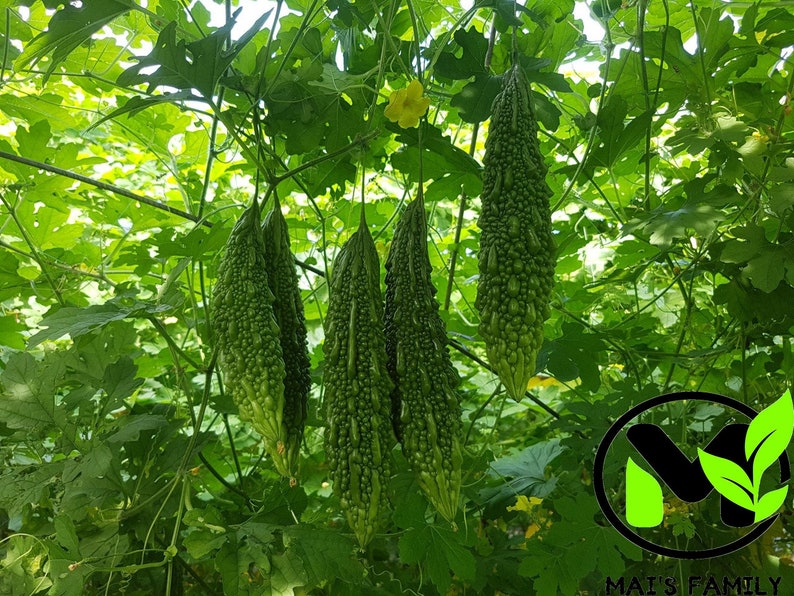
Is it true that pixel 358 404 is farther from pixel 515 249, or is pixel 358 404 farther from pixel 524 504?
pixel 524 504

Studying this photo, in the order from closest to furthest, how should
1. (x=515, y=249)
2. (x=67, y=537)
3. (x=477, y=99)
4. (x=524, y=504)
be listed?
(x=515, y=249)
(x=67, y=537)
(x=477, y=99)
(x=524, y=504)

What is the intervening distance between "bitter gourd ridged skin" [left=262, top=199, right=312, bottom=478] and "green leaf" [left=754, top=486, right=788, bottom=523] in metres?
0.98

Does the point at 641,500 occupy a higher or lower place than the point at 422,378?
lower

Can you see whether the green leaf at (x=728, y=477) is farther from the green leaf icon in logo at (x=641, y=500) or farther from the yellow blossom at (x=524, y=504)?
the yellow blossom at (x=524, y=504)

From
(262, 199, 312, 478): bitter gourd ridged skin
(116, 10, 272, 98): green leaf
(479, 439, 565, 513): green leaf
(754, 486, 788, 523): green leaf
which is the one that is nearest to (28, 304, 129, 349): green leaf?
(262, 199, 312, 478): bitter gourd ridged skin

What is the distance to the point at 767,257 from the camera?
127 centimetres

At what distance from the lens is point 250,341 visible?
41.3 inches

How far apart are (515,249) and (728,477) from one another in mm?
Result: 793

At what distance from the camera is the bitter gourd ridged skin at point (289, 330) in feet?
3.74

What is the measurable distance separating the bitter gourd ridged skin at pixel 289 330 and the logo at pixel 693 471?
689 millimetres

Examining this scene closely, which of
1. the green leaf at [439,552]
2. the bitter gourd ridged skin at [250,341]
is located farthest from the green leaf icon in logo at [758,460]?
the bitter gourd ridged skin at [250,341]

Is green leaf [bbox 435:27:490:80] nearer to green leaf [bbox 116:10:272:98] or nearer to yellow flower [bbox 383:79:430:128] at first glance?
yellow flower [bbox 383:79:430:128]

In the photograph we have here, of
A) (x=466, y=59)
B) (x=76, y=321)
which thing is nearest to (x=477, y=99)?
(x=466, y=59)

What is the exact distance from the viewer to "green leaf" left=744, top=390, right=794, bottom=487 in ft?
4.55
